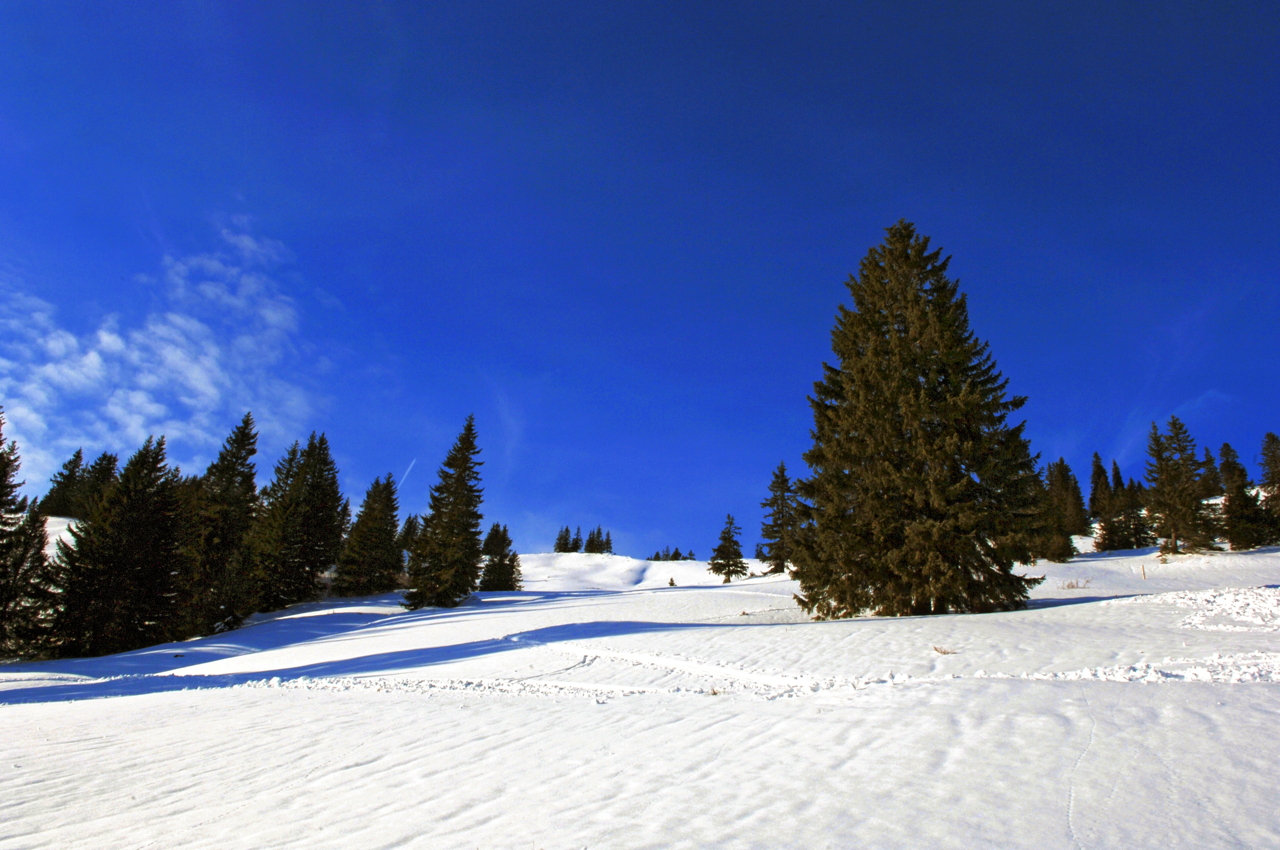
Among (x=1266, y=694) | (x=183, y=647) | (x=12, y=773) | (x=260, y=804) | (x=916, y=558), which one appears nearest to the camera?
(x=260, y=804)

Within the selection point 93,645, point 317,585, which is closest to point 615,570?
point 317,585

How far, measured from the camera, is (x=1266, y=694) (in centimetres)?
588

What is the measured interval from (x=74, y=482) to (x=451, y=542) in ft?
219

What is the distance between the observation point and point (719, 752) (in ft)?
17.3

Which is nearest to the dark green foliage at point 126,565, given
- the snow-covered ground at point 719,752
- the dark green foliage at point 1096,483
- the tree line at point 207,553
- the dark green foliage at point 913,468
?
the tree line at point 207,553

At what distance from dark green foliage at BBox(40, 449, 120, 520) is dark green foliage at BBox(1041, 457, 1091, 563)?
2911 inches

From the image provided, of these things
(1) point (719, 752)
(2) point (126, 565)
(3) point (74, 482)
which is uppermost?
(3) point (74, 482)

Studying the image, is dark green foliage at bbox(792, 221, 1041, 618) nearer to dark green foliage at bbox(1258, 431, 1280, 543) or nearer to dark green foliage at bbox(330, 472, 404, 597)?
dark green foliage at bbox(330, 472, 404, 597)

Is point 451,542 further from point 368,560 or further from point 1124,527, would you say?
point 1124,527

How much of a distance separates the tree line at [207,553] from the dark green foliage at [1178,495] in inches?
2072

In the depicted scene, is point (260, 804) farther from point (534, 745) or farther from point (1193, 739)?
point (1193, 739)

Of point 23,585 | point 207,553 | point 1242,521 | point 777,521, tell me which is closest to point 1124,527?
point 1242,521

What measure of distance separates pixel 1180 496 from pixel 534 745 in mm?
57869

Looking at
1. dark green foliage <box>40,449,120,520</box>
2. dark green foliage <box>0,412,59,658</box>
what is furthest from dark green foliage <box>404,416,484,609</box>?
dark green foliage <box>40,449,120,520</box>
